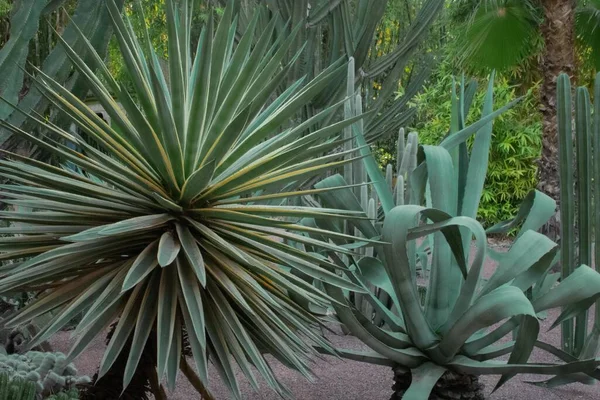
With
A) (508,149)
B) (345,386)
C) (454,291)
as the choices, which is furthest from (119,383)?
(508,149)

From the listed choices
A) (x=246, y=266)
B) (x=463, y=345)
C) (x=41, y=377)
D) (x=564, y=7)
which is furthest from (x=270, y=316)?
(x=564, y=7)

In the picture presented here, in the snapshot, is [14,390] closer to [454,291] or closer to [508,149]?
[454,291]

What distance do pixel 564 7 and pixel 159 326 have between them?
26.2 feet

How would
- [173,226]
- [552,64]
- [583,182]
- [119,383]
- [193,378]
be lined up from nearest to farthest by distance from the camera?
[173,226]
[119,383]
[193,378]
[583,182]
[552,64]

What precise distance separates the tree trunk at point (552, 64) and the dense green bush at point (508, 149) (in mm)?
3739

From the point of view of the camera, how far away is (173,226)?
2.86 meters

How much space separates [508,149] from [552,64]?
4245 millimetres

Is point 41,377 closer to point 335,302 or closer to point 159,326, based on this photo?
point 159,326

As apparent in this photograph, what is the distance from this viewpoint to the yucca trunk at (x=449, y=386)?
3.31 metres

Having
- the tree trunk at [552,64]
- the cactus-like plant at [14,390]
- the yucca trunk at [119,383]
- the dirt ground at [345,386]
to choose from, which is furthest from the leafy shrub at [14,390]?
the tree trunk at [552,64]

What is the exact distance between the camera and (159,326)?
8.52ft

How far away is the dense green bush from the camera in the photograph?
44.3ft

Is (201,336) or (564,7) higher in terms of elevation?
(564,7)

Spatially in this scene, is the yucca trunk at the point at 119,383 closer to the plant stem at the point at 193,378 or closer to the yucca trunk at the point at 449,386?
the plant stem at the point at 193,378
